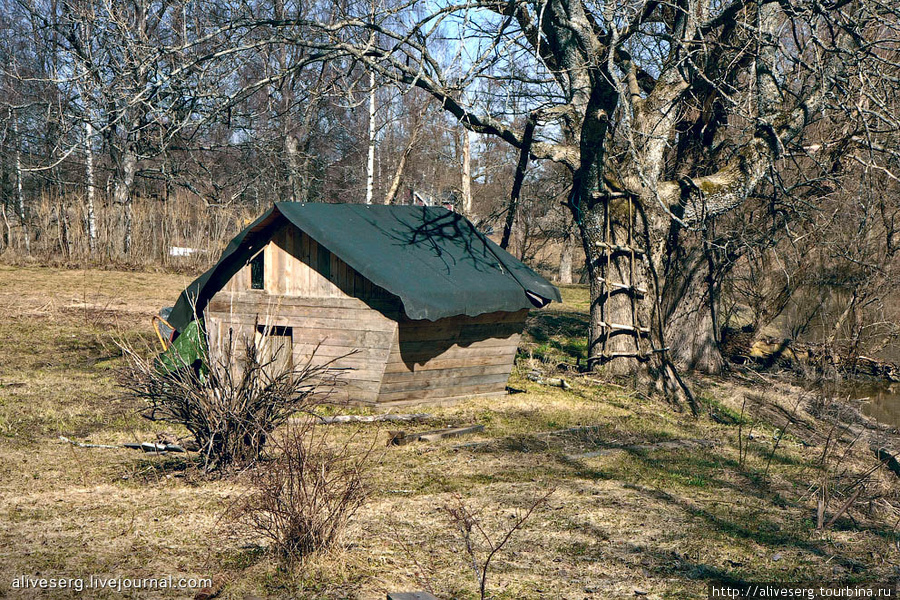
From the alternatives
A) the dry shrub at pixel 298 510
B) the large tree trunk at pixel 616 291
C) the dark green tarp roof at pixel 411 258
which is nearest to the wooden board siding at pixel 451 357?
the dark green tarp roof at pixel 411 258

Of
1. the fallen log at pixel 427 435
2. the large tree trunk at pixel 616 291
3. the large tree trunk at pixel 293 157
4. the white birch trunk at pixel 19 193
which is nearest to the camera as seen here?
the fallen log at pixel 427 435

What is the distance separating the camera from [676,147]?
1529 centimetres

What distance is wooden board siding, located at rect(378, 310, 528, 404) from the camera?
9.83 meters

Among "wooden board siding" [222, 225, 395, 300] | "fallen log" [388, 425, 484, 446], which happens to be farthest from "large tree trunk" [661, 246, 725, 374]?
"wooden board siding" [222, 225, 395, 300]

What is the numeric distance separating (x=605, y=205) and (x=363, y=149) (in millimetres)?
19123

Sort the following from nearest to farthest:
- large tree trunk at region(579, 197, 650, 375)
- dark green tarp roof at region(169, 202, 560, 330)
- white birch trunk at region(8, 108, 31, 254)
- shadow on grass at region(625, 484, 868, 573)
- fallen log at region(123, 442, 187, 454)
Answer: shadow on grass at region(625, 484, 868, 573) < fallen log at region(123, 442, 187, 454) < dark green tarp roof at region(169, 202, 560, 330) < large tree trunk at region(579, 197, 650, 375) < white birch trunk at region(8, 108, 31, 254)

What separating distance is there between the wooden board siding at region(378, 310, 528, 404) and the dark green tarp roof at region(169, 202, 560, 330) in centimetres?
43

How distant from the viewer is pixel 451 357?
34.2 feet

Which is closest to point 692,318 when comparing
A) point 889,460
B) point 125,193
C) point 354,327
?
point 889,460

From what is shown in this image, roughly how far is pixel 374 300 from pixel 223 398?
3.60 m

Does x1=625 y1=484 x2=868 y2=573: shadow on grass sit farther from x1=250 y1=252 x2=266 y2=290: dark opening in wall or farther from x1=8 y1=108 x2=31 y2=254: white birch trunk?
x1=8 y1=108 x2=31 y2=254: white birch trunk

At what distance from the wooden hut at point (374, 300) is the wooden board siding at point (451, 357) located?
0.05 ft

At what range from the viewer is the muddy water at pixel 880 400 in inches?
556

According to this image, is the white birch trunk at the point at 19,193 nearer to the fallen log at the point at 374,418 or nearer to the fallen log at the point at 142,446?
the fallen log at the point at 142,446
